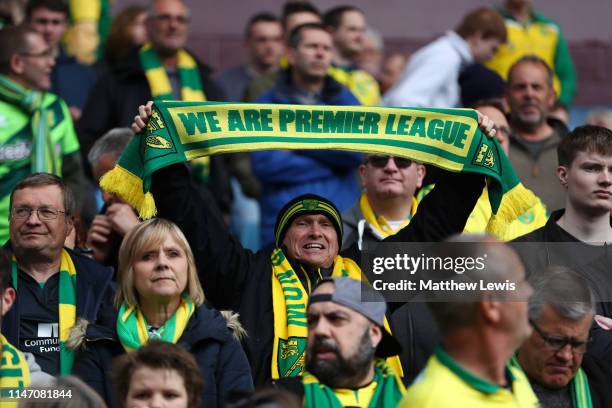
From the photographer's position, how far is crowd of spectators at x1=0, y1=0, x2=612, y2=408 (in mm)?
6711

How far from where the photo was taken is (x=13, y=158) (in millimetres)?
9961

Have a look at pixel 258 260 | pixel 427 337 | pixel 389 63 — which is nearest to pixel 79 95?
pixel 389 63

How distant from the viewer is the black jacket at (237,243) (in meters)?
7.97

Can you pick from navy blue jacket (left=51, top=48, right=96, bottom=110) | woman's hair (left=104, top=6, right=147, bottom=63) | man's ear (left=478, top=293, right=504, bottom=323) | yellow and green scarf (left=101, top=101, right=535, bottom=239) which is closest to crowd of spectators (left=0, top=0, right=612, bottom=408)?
man's ear (left=478, top=293, right=504, bottom=323)

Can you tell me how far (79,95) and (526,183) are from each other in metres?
4.02

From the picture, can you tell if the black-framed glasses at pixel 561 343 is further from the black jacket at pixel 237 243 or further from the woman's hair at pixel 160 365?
the woman's hair at pixel 160 365

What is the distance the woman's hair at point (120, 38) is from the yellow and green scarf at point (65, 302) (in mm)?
4435

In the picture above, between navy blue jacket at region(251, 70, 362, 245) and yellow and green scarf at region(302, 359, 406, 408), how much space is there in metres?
4.27

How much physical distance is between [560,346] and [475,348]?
1.58 meters

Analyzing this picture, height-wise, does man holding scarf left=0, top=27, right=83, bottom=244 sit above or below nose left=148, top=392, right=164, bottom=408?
above

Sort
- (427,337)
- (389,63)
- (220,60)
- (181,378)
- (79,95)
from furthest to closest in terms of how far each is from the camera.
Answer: (220,60), (389,63), (79,95), (427,337), (181,378)

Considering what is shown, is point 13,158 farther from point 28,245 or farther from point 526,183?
point 526,183

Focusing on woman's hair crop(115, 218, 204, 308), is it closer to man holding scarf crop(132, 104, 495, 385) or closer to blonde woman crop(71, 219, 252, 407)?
blonde woman crop(71, 219, 252, 407)

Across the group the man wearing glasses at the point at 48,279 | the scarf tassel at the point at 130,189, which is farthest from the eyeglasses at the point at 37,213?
the scarf tassel at the point at 130,189
